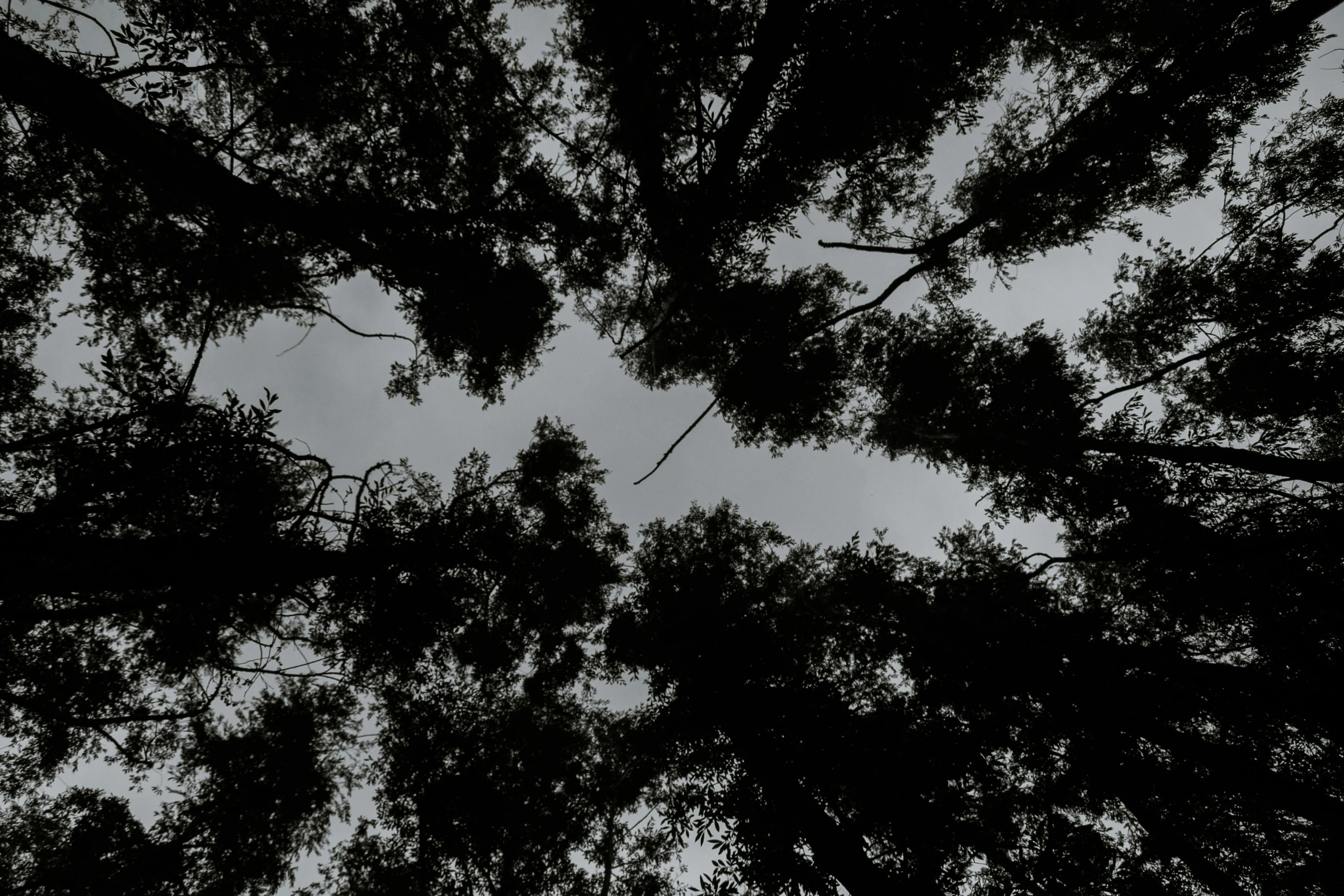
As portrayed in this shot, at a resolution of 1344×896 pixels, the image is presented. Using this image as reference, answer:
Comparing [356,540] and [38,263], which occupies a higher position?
[38,263]

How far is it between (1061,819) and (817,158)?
12909 millimetres

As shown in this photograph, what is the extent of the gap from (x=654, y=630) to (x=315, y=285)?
Result: 406 inches

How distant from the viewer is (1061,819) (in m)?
9.09

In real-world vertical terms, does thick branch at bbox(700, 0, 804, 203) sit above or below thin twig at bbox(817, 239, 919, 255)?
above

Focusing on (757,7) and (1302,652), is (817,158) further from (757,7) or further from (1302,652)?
(1302,652)

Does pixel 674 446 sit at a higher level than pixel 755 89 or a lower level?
lower

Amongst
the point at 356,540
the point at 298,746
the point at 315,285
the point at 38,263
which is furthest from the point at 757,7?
the point at 298,746

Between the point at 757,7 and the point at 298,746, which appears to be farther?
the point at 298,746

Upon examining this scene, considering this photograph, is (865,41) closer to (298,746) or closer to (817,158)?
(817,158)

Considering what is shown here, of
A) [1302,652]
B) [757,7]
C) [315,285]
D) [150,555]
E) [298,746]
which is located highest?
[757,7]

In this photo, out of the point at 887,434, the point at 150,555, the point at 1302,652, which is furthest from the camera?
the point at 887,434

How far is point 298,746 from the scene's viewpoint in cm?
1172

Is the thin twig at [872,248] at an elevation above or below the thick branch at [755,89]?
below

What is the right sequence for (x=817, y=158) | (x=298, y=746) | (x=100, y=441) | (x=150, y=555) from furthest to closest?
(x=298, y=746) < (x=817, y=158) < (x=150, y=555) < (x=100, y=441)
